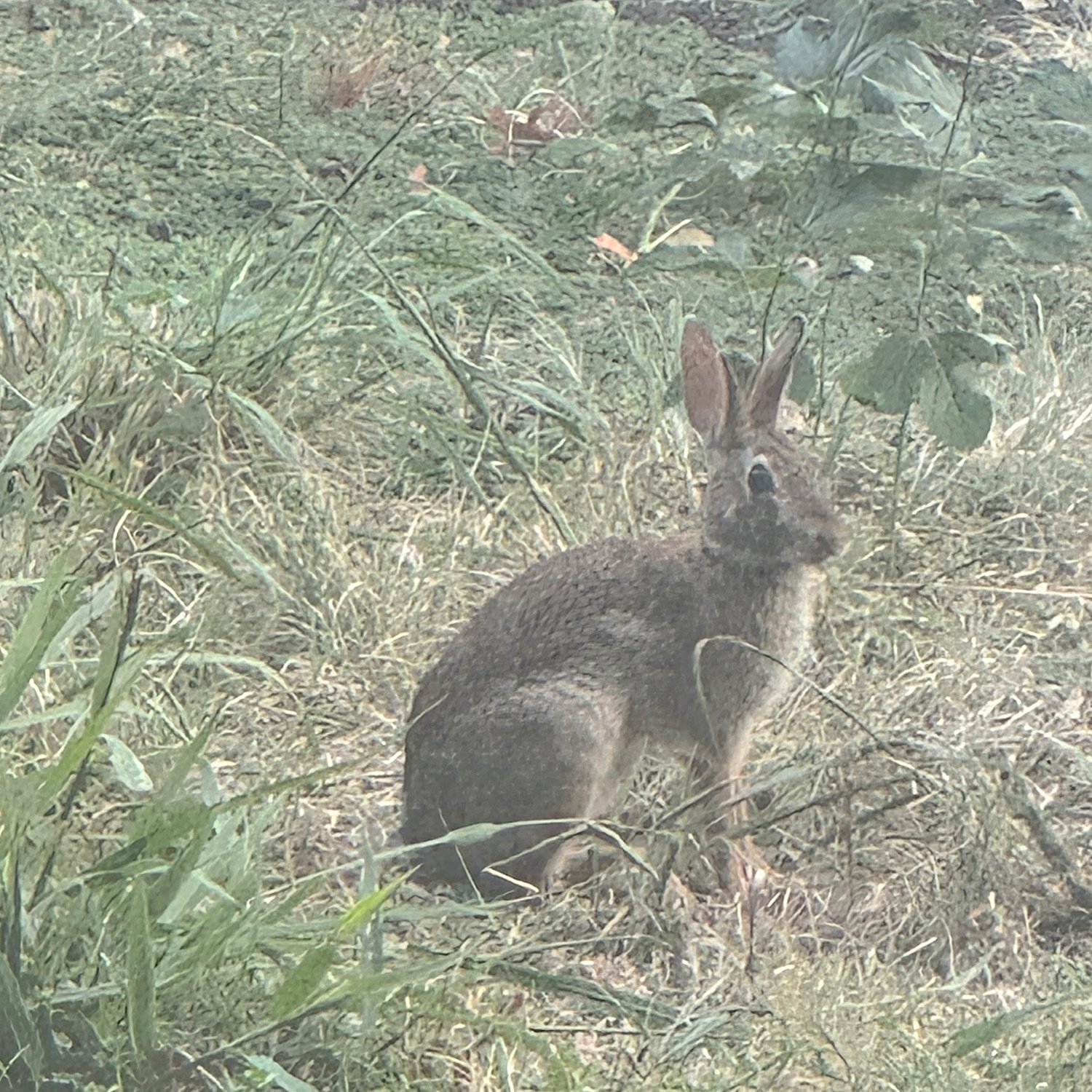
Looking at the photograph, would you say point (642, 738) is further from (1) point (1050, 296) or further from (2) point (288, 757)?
(1) point (1050, 296)

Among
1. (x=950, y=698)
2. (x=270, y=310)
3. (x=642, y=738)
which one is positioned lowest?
(x=950, y=698)

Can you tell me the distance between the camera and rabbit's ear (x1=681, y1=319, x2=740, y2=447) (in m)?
3.30

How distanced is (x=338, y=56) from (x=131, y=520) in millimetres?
2540

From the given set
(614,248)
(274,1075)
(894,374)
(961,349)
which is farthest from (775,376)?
(614,248)

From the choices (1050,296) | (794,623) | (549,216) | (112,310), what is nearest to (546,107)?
(549,216)

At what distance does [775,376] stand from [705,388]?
0.49 ft

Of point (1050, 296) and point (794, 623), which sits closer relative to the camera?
point (794, 623)

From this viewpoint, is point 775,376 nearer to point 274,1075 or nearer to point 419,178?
point 274,1075

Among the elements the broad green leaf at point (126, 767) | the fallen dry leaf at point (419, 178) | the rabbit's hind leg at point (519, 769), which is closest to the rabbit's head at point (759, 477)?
the rabbit's hind leg at point (519, 769)

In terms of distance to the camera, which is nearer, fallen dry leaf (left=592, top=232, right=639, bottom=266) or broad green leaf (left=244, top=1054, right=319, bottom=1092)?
broad green leaf (left=244, top=1054, right=319, bottom=1092)

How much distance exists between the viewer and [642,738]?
3299 millimetres

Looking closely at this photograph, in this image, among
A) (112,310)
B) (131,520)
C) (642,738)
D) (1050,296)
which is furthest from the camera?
(1050,296)

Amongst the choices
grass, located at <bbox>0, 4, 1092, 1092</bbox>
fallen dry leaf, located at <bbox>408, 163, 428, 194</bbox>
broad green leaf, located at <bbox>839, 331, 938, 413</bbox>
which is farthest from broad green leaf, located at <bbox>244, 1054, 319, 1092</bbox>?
fallen dry leaf, located at <bbox>408, 163, 428, 194</bbox>

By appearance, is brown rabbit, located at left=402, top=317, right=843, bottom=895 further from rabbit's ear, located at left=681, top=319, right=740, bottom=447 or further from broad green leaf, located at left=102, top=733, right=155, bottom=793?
broad green leaf, located at left=102, top=733, right=155, bottom=793
